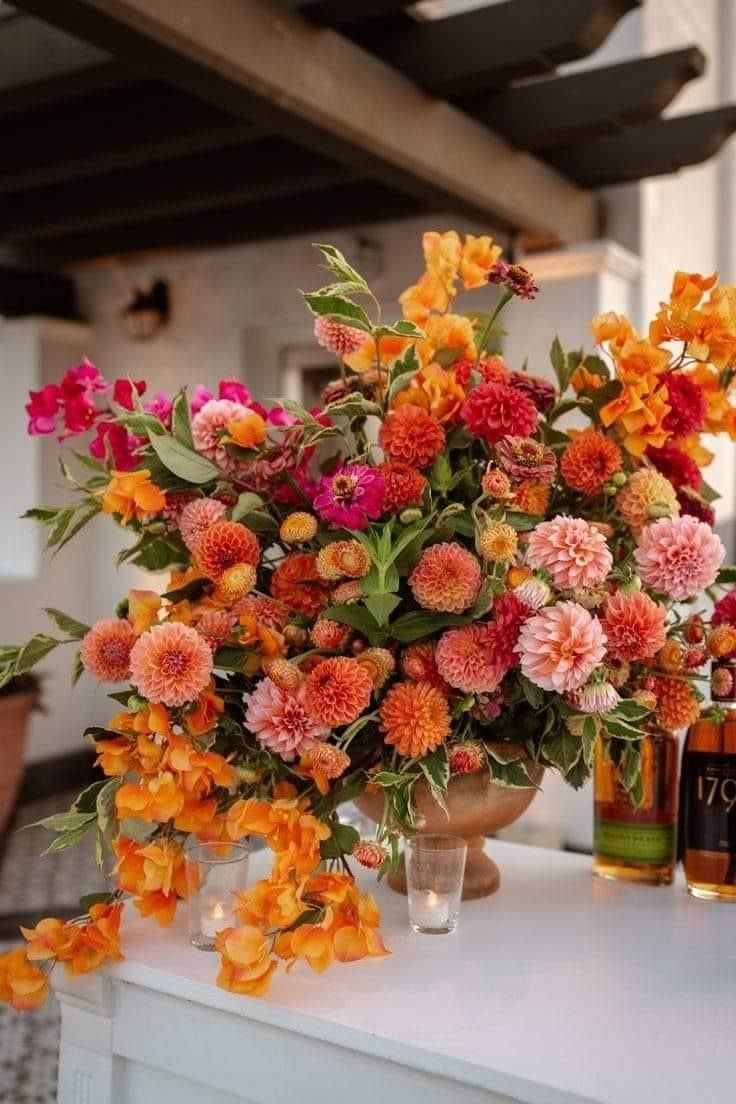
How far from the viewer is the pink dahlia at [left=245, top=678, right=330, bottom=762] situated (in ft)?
3.14

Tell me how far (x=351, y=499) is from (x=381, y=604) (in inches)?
3.7

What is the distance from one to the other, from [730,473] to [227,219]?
6.79 feet

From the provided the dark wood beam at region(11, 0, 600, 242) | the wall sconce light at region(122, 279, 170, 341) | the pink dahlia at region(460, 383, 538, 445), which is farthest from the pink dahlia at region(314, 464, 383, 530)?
the wall sconce light at region(122, 279, 170, 341)

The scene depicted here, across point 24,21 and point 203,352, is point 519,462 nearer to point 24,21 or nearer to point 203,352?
point 24,21

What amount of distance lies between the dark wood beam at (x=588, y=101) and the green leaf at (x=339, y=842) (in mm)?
2266

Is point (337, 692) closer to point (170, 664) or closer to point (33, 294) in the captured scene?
point (170, 664)

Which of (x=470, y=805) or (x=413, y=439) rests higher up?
(x=413, y=439)

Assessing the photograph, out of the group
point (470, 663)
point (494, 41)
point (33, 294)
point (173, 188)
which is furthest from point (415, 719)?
point (33, 294)

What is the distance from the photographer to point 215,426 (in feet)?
3.48

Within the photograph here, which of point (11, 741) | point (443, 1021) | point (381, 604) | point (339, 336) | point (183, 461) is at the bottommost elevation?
point (11, 741)

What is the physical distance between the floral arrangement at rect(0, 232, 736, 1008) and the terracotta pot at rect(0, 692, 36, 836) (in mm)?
2607

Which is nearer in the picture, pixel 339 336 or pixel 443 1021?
pixel 443 1021

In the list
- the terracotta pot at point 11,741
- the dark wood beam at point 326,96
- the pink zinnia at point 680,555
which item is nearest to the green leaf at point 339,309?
the pink zinnia at point 680,555

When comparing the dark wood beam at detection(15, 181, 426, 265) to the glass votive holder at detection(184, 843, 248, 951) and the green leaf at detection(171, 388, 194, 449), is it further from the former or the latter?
the glass votive holder at detection(184, 843, 248, 951)
